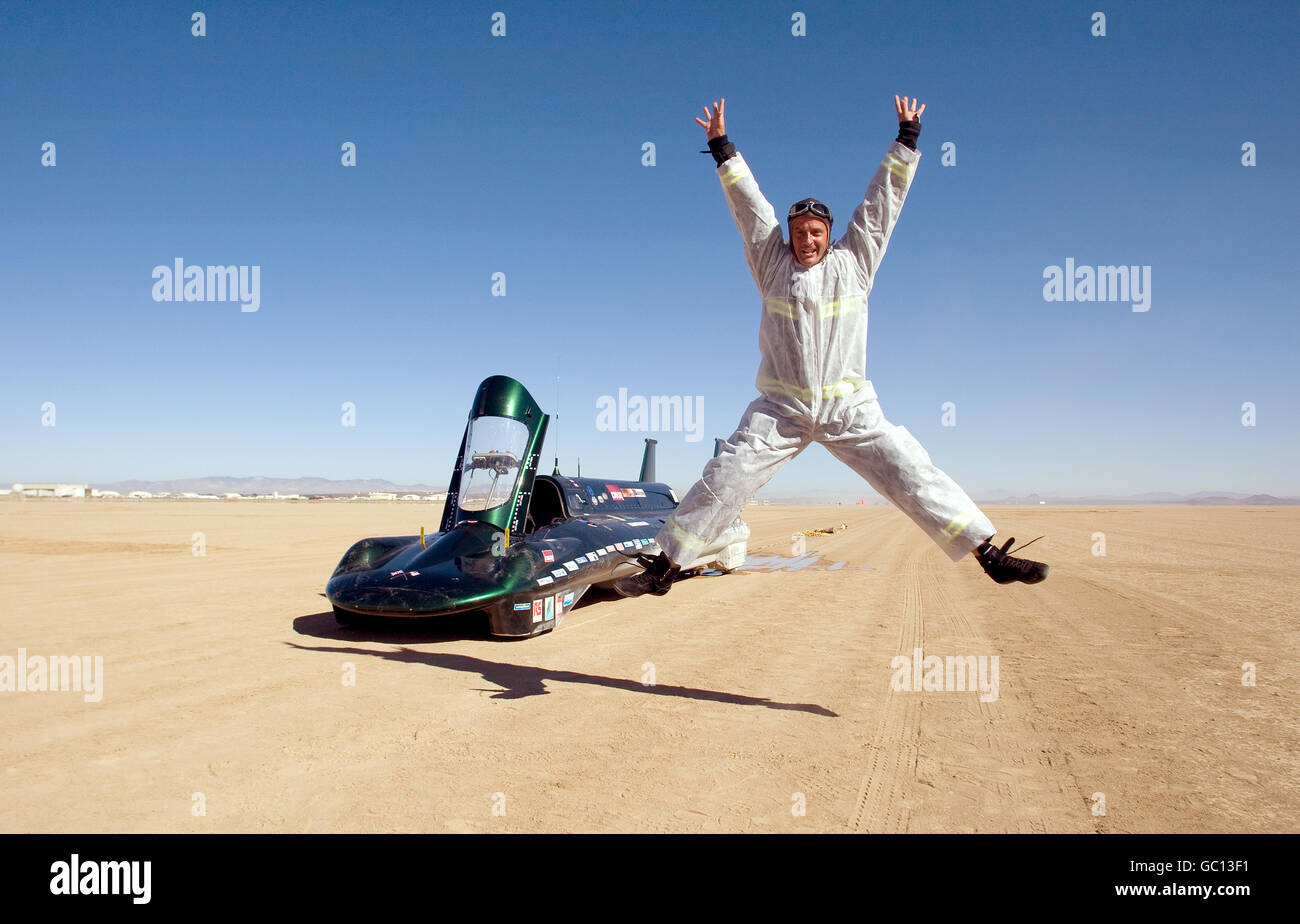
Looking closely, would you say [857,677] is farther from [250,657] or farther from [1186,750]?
[250,657]

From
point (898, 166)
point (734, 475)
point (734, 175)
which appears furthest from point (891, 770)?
point (734, 175)

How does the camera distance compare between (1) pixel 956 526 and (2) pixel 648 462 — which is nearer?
(1) pixel 956 526

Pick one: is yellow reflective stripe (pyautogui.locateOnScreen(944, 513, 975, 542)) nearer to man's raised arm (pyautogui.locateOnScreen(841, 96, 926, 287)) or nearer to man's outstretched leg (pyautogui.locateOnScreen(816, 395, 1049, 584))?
man's outstretched leg (pyautogui.locateOnScreen(816, 395, 1049, 584))

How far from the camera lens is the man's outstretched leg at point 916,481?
4262 mm

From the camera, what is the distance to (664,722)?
13.8 ft

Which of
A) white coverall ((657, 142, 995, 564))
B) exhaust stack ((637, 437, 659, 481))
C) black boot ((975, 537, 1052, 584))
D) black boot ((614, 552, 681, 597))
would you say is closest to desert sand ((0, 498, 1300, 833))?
black boot ((614, 552, 681, 597))

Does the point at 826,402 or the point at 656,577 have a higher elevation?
the point at 826,402

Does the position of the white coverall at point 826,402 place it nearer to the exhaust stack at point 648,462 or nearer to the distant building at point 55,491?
the exhaust stack at point 648,462

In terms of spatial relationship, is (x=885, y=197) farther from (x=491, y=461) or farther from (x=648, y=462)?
(x=648, y=462)

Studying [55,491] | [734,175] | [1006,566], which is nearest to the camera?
[1006,566]

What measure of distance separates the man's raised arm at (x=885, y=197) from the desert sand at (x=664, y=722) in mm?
2861

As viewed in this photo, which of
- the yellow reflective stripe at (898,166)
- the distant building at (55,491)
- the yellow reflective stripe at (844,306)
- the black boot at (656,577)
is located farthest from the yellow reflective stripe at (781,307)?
the distant building at (55,491)

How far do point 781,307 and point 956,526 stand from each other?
67.0 inches

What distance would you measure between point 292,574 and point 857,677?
10.4m
